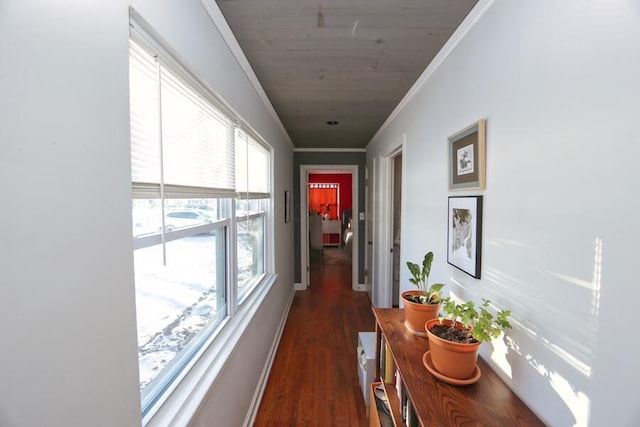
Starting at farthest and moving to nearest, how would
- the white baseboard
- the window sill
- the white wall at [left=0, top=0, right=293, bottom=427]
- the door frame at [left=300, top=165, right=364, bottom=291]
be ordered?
the door frame at [left=300, top=165, right=364, bottom=291] < the white baseboard < the window sill < the white wall at [left=0, top=0, right=293, bottom=427]

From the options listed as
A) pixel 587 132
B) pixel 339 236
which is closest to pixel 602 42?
pixel 587 132

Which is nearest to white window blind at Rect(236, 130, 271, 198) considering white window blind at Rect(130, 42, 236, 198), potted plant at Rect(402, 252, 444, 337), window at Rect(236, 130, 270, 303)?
window at Rect(236, 130, 270, 303)

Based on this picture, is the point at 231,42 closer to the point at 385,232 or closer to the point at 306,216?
the point at 385,232

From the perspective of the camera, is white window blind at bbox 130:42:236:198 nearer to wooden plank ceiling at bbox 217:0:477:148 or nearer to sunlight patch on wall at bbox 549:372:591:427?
wooden plank ceiling at bbox 217:0:477:148

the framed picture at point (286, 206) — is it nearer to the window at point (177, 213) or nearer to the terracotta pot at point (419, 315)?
the window at point (177, 213)

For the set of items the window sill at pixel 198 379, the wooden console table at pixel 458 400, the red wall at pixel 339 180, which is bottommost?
the window sill at pixel 198 379

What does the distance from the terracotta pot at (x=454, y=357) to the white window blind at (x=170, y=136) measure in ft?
3.56

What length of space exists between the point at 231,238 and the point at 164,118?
0.84m

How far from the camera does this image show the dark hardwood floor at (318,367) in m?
1.84

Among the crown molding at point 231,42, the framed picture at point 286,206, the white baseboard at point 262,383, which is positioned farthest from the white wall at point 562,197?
the framed picture at point 286,206

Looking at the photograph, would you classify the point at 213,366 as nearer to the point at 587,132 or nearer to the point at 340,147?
the point at 587,132

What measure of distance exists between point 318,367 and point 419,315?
1.40 meters

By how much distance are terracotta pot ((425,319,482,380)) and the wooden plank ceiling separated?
1.36 metres

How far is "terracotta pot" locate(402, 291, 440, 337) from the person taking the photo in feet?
4.39
